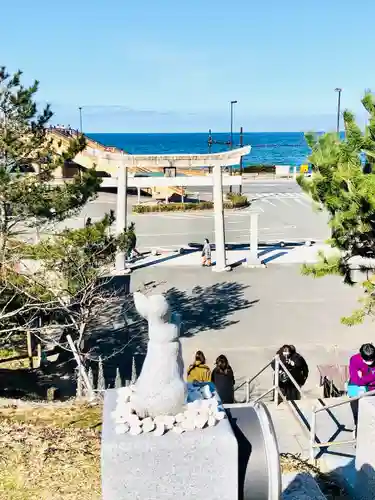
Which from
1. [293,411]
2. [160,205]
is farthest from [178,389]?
[160,205]

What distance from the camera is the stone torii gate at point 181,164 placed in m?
19.3

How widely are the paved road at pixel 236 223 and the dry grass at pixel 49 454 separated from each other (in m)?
16.6

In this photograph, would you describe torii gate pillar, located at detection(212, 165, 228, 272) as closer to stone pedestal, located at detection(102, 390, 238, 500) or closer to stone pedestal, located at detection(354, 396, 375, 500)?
stone pedestal, located at detection(354, 396, 375, 500)

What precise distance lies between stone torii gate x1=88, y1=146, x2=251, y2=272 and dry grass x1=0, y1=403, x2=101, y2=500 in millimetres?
11406

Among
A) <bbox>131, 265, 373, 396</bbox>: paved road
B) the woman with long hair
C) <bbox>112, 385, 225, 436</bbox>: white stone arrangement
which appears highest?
<bbox>112, 385, 225, 436</bbox>: white stone arrangement

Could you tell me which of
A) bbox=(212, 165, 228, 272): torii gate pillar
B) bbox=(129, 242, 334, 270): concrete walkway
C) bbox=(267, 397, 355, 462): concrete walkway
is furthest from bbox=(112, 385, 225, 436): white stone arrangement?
bbox=(129, 242, 334, 270): concrete walkway

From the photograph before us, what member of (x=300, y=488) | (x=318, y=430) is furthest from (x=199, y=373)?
(x=300, y=488)

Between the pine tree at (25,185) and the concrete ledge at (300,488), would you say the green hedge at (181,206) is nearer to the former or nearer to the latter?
the pine tree at (25,185)

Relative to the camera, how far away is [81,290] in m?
10.6

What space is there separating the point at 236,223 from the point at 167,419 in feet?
91.9

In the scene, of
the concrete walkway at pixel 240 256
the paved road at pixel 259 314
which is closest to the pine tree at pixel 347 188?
the paved road at pixel 259 314

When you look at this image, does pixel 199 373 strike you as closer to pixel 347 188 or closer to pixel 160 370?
pixel 347 188

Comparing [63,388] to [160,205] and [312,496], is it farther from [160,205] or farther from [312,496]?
[160,205]

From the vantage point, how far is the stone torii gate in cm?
1933
